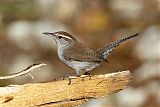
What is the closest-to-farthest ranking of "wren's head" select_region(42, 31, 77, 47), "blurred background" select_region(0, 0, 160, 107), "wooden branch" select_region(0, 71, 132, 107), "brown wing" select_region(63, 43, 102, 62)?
"wooden branch" select_region(0, 71, 132, 107)
"brown wing" select_region(63, 43, 102, 62)
"wren's head" select_region(42, 31, 77, 47)
"blurred background" select_region(0, 0, 160, 107)

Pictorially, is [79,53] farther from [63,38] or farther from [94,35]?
[94,35]

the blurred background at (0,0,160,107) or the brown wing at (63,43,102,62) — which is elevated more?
the blurred background at (0,0,160,107)

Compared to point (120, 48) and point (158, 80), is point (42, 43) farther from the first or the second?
point (158, 80)

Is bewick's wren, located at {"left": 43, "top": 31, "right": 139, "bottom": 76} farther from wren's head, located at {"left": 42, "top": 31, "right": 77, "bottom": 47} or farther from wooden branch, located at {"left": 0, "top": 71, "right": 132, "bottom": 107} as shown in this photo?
wooden branch, located at {"left": 0, "top": 71, "right": 132, "bottom": 107}

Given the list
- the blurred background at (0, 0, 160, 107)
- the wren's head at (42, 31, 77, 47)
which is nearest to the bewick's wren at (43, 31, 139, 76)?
the wren's head at (42, 31, 77, 47)

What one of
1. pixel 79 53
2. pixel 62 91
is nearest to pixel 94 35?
pixel 79 53

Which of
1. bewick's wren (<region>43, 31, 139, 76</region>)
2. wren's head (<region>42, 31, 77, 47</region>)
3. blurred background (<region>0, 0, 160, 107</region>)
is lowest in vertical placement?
bewick's wren (<region>43, 31, 139, 76</region>)
